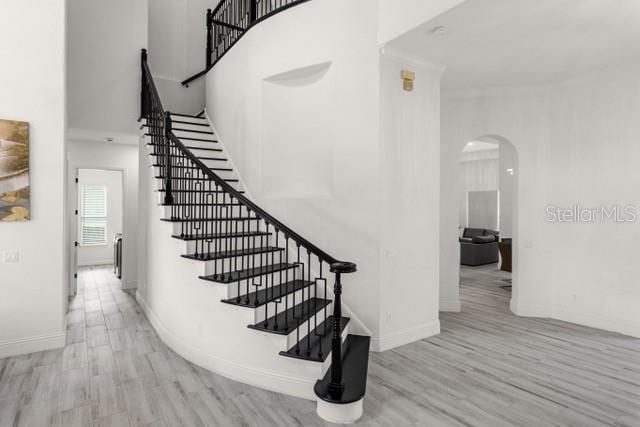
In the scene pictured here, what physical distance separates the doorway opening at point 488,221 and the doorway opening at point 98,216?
29.4ft

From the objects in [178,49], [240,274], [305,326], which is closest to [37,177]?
[240,274]

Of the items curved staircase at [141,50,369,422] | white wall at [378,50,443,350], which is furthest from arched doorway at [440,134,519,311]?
curved staircase at [141,50,369,422]

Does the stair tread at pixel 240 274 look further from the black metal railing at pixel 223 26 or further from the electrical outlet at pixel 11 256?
the black metal railing at pixel 223 26

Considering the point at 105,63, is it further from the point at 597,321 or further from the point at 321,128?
the point at 597,321

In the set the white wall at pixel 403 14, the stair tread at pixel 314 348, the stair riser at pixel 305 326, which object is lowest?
the stair tread at pixel 314 348

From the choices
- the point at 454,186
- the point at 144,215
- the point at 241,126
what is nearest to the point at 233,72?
the point at 241,126

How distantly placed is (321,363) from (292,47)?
12.6 ft

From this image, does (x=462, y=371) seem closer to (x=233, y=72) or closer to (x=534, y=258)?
(x=534, y=258)

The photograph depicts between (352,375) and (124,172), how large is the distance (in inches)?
247

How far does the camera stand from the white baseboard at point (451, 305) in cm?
546

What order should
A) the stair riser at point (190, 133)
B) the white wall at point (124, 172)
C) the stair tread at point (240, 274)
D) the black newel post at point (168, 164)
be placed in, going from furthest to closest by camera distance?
the white wall at point (124, 172), the stair riser at point (190, 133), the black newel post at point (168, 164), the stair tread at point (240, 274)

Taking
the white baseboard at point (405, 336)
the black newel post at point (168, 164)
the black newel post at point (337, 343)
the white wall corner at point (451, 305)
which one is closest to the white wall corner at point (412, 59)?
the black newel post at point (337, 343)

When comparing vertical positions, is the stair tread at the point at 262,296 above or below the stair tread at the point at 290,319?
above

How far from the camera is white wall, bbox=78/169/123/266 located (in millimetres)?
9734
